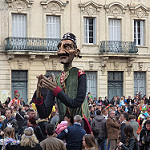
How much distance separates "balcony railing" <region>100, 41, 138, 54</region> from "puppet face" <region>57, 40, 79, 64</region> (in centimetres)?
2580

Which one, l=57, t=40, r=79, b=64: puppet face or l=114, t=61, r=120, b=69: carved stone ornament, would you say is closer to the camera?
l=57, t=40, r=79, b=64: puppet face

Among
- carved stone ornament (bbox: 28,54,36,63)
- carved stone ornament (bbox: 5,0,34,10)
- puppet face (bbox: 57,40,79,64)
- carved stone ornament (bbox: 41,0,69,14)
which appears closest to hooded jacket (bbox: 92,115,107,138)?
puppet face (bbox: 57,40,79,64)

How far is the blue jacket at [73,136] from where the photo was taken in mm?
6790

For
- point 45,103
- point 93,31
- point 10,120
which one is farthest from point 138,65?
point 45,103

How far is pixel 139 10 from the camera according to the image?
110 ft

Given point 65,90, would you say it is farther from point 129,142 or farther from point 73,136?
point 129,142

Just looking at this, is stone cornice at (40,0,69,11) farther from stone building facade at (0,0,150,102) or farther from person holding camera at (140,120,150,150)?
person holding camera at (140,120,150,150)

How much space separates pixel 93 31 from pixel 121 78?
12.9 ft

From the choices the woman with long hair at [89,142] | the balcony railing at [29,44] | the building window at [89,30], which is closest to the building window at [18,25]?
the balcony railing at [29,44]

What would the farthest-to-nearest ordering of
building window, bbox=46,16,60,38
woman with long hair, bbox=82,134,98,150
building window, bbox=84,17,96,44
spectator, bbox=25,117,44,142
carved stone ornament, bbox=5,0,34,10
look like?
building window, bbox=84,17,96,44 < building window, bbox=46,16,60,38 < carved stone ornament, bbox=5,0,34,10 < spectator, bbox=25,117,44,142 < woman with long hair, bbox=82,134,98,150

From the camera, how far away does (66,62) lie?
6.32m

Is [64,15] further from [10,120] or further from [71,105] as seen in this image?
[71,105]

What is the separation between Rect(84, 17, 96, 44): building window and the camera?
32.5 meters

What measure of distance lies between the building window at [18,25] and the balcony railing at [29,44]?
2.64 ft
